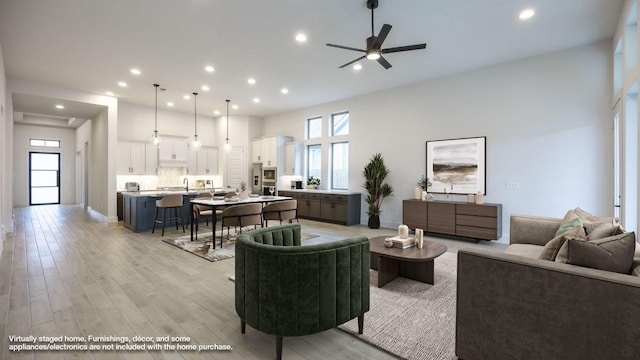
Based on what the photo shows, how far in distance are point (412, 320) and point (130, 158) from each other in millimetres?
8654

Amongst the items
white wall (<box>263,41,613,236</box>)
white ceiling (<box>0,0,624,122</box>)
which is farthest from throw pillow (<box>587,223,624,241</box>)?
white wall (<box>263,41,613,236</box>)

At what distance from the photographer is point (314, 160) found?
9117 millimetres

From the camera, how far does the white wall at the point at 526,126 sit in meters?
4.69

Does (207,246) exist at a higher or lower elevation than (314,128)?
lower

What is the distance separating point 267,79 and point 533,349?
616 centimetres

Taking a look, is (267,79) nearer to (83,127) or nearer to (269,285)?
(269,285)

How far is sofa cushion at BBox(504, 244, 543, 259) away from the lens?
9.67 ft

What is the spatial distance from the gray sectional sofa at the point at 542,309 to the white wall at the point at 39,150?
50.2ft

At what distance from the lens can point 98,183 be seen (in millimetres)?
8820

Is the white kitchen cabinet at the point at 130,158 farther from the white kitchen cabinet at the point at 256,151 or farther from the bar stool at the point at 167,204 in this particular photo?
the white kitchen cabinet at the point at 256,151

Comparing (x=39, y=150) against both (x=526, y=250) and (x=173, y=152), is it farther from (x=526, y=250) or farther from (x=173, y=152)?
(x=526, y=250)

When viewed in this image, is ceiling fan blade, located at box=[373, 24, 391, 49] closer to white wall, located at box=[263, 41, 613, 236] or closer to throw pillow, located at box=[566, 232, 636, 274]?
white wall, located at box=[263, 41, 613, 236]

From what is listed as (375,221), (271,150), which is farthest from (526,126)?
(271,150)

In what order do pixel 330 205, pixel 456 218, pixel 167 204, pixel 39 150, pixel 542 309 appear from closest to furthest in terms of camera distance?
1. pixel 542 309
2. pixel 456 218
3. pixel 167 204
4. pixel 330 205
5. pixel 39 150
